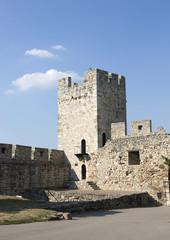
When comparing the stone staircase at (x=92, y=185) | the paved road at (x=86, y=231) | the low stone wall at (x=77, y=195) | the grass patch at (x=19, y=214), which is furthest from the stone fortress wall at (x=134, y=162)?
the paved road at (x=86, y=231)

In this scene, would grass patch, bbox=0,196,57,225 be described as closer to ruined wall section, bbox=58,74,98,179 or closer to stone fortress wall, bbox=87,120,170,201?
stone fortress wall, bbox=87,120,170,201

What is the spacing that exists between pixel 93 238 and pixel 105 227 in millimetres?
1510

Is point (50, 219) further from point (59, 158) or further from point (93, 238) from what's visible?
point (59, 158)

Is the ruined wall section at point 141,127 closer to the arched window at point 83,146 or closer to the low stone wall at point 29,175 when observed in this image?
the arched window at point 83,146

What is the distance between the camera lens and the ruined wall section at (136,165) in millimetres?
17328

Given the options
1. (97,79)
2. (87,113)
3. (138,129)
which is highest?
(97,79)

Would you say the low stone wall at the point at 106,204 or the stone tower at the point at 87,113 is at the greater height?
the stone tower at the point at 87,113

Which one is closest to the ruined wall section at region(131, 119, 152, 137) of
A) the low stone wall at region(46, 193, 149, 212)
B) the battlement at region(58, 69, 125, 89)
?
the battlement at region(58, 69, 125, 89)

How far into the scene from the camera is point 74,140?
76.5ft

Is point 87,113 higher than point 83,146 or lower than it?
higher

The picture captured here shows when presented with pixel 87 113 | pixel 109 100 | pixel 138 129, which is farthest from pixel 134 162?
pixel 109 100

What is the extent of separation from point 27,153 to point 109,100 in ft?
24.2

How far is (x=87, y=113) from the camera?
22672mm

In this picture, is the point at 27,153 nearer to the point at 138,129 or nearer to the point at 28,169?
the point at 28,169
